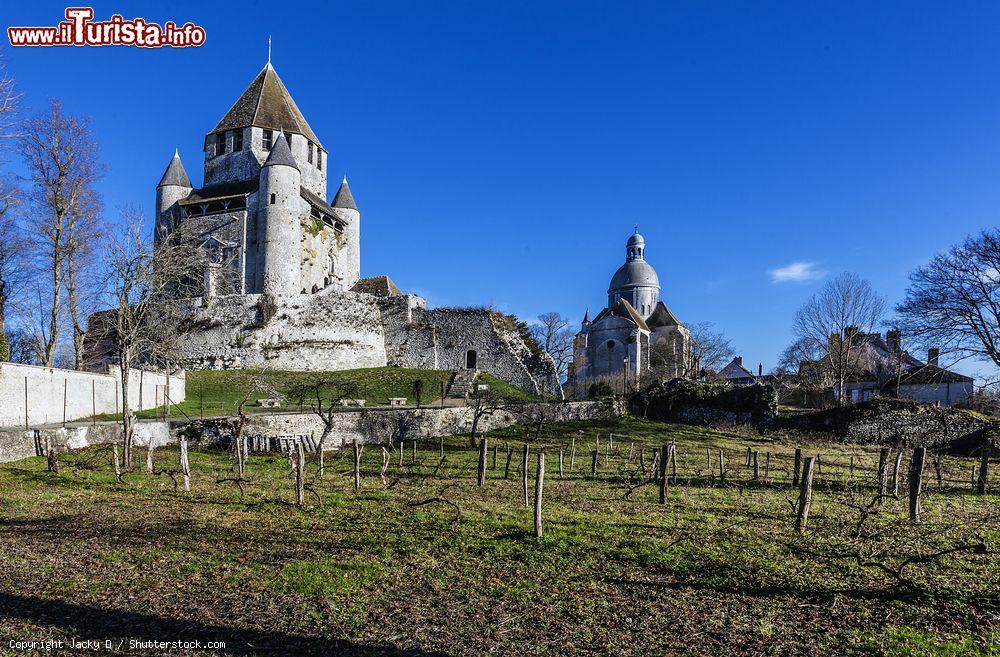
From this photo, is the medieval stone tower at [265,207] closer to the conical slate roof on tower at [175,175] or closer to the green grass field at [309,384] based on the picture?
the conical slate roof on tower at [175,175]

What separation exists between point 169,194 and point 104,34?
30536 millimetres

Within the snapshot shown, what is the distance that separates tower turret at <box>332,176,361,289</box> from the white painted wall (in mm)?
22615

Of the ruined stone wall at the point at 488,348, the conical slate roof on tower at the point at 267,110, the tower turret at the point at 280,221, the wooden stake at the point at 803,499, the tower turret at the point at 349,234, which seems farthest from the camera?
the tower turret at the point at 349,234

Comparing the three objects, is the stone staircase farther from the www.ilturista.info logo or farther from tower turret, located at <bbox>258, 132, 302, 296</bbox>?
the www.ilturista.info logo

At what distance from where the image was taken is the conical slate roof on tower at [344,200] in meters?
47.3

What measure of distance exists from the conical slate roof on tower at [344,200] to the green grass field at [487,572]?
37435 mm

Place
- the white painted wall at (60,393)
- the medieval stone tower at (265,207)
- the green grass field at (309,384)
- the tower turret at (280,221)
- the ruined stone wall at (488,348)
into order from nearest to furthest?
the white painted wall at (60,393)
the green grass field at (309,384)
the ruined stone wall at (488,348)
the tower turret at (280,221)
the medieval stone tower at (265,207)

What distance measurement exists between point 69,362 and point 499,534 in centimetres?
3666

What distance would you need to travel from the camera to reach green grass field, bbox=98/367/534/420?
89.6ft

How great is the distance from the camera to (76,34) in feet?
43.1

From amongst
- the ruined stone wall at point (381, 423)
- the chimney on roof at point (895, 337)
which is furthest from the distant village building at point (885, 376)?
the ruined stone wall at point (381, 423)

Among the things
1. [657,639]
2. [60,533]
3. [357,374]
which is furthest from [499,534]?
[357,374]

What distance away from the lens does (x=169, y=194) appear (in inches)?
1609

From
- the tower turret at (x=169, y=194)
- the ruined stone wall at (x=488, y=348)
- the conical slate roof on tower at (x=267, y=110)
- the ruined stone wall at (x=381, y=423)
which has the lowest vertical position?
the ruined stone wall at (x=381, y=423)
